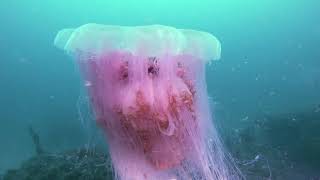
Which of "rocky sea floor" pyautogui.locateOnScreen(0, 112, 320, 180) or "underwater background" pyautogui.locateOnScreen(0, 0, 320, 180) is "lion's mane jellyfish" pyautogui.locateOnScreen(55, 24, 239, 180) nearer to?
"underwater background" pyautogui.locateOnScreen(0, 0, 320, 180)

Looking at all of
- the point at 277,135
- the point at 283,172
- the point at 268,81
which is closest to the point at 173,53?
the point at 283,172

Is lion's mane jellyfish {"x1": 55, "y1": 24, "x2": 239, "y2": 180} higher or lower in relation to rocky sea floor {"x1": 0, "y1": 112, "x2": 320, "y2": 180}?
higher

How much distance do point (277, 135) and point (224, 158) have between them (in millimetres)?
7196

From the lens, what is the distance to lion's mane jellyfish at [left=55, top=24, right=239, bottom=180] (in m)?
3.08

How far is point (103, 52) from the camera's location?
3166 millimetres

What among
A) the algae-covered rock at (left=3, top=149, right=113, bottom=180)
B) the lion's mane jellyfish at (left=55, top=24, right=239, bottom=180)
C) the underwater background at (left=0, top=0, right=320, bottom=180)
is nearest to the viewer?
the lion's mane jellyfish at (left=55, top=24, right=239, bottom=180)

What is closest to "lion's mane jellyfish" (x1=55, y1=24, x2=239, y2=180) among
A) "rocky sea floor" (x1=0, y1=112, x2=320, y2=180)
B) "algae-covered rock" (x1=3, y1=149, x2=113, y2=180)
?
"rocky sea floor" (x1=0, y1=112, x2=320, y2=180)

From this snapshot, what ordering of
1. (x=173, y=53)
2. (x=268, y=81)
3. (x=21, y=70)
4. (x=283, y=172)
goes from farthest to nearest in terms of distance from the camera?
(x=21, y=70) < (x=268, y=81) < (x=283, y=172) < (x=173, y=53)

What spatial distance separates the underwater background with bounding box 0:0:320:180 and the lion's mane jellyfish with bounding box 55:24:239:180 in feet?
1.27

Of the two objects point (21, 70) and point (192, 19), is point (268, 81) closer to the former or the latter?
point (21, 70)

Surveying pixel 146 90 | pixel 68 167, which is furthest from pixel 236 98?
pixel 146 90

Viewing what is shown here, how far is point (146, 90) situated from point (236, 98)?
12361mm

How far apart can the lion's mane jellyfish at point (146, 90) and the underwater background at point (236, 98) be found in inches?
15.2

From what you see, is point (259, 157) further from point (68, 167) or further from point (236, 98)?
point (236, 98)
